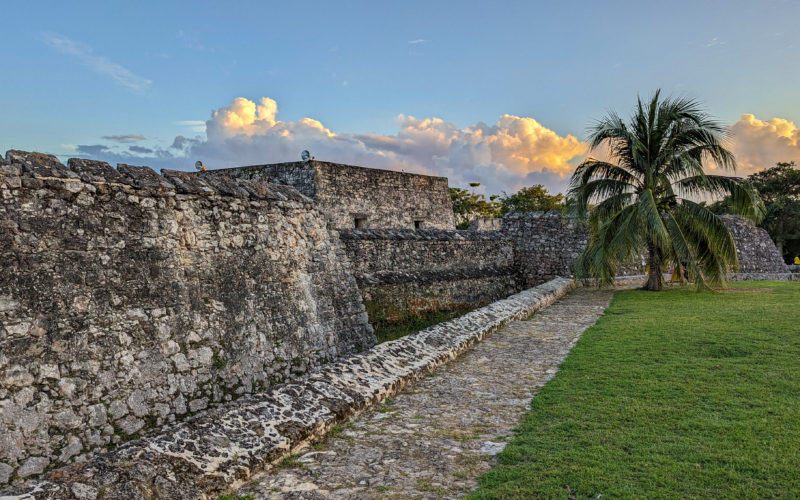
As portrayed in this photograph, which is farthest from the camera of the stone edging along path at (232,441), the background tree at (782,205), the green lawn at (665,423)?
the background tree at (782,205)

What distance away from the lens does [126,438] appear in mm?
4539

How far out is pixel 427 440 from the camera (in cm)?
368

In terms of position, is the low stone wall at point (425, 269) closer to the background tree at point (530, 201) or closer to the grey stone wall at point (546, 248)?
the grey stone wall at point (546, 248)

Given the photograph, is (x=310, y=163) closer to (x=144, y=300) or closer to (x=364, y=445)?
(x=144, y=300)

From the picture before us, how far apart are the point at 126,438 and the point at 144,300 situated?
1.31 meters

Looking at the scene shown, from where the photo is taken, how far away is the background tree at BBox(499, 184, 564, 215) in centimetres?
4212

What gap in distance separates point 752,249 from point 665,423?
80.4 feet

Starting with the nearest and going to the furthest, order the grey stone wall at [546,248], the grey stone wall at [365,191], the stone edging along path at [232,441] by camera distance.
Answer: the stone edging along path at [232,441] → the grey stone wall at [365,191] → the grey stone wall at [546,248]

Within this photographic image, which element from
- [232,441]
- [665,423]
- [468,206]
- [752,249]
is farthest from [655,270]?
[468,206]

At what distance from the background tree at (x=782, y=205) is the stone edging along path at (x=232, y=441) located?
35.0 m

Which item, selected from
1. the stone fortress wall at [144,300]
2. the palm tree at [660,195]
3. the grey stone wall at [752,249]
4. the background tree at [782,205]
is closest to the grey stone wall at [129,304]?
the stone fortress wall at [144,300]

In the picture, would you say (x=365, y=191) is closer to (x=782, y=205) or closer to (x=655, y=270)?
(x=655, y=270)

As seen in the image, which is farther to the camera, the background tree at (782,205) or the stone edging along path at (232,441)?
the background tree at (782,205)

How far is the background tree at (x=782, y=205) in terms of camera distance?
33.4m
